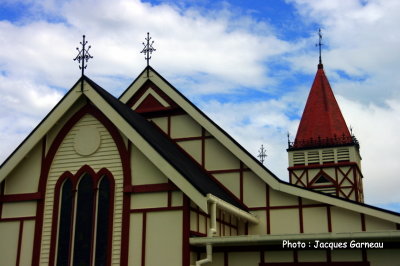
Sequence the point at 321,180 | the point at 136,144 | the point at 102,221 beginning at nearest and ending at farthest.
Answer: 1. the point at 136,144
2. the point at 102,221
3. the point at 321,180

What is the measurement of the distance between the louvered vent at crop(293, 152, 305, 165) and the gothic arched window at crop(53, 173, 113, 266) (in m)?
21.3

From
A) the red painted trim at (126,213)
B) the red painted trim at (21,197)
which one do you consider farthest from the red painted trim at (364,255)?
the red painted trim at (21,197)

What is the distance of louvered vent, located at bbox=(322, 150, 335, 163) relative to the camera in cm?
3772

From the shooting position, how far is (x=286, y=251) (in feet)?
62.1

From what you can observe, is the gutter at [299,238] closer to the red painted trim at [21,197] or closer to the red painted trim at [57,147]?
the red painted trim at [57,147]

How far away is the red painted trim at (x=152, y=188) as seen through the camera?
730 inches

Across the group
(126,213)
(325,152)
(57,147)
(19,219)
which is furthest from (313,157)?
(19,219)

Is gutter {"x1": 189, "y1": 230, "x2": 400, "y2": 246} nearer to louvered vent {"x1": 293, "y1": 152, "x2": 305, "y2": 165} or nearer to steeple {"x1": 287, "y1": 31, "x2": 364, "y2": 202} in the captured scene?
steeple {"x1": 287, "y1": 31, "x2": 364, "y2": 202}

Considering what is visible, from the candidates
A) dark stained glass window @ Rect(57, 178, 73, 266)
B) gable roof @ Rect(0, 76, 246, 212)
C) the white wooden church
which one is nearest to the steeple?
the white wooden church

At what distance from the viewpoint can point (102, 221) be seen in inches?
760

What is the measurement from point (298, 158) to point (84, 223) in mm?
22005

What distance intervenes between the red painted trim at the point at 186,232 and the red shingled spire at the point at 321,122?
21.9 m

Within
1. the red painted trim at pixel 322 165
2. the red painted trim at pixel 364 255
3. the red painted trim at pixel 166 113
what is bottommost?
the red painted trim at pixel 364 255

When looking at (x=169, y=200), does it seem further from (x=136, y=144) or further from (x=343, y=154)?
(x=343, y=154)
